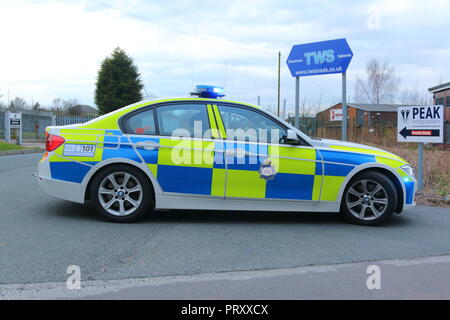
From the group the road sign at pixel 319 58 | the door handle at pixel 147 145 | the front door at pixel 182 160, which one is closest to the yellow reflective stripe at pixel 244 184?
the front door at pixel 182 160

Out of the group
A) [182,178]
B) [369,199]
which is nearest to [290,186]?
[369,199]

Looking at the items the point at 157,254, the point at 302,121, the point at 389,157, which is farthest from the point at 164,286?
the point at 302,121

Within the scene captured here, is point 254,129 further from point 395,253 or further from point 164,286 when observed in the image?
point 164,286

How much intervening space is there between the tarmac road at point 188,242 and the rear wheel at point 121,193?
0.16 m

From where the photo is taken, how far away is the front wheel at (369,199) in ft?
18.7

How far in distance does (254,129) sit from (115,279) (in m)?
2.74

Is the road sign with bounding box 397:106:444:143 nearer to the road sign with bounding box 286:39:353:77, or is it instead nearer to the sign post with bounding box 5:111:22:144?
the road sign with bounding box 286:39:353:77

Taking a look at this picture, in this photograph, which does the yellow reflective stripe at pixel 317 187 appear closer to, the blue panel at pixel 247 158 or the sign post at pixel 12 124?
the blue panel at pixel 247 158

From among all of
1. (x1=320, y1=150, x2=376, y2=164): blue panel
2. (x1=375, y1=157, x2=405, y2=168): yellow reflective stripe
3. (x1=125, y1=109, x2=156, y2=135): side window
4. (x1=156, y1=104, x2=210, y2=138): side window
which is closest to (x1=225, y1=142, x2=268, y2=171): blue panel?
(x1=156, y1=104, x2=210, y2=138): side window

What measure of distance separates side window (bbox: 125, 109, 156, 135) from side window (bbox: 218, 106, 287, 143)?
2.82ft

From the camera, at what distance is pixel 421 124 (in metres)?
8.09

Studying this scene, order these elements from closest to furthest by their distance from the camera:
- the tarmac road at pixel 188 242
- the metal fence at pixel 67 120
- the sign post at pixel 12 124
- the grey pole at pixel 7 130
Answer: the tarmac road at pixel 188 242 < the sign post at pixel 12 124 < the grey pole at pixel 7 130 < the metal fence at pixel 67 120

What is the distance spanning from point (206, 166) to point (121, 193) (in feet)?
3.50

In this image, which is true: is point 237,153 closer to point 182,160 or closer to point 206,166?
point 206,166
